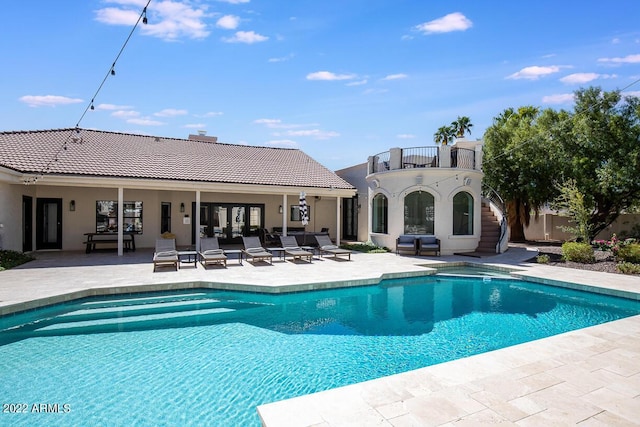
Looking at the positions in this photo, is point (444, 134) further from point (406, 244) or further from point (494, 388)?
point (494, 388)

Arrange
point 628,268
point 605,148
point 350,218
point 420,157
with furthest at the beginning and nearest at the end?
point 350,218 → point 420,157 → point 605,148 → point 628,268

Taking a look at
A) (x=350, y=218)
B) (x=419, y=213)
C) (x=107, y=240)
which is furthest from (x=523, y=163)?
(x=107, y=240)

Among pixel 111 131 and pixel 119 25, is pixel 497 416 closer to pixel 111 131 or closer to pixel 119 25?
pixel 119 25

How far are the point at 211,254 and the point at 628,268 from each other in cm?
1374

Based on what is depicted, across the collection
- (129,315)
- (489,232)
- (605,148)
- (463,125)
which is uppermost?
(463,125)

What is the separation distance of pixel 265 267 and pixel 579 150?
653 inches

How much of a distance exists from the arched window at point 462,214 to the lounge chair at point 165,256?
1196cm

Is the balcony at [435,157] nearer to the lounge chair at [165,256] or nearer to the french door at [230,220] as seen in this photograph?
the french door at [230,220]

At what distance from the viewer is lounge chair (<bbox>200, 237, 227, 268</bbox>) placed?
38.8 feet

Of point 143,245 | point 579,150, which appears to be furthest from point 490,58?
point 143,245

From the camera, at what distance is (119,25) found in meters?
7.73

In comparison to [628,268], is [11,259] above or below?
above

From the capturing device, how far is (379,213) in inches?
723

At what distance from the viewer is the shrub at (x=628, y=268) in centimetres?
1195
